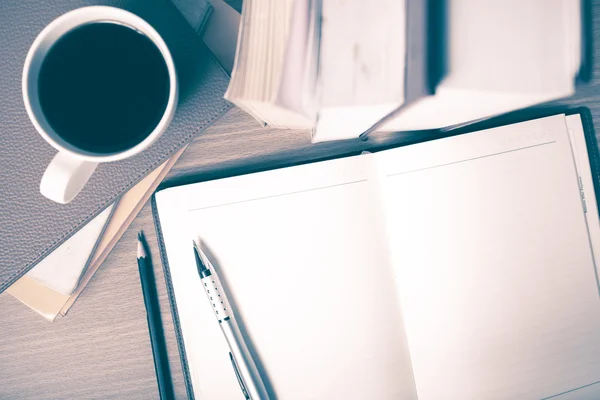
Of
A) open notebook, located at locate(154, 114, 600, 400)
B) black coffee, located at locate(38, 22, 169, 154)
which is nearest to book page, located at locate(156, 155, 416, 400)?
open notebook, located at locate(154, 114, 600, 400)

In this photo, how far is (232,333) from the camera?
44 centimetres

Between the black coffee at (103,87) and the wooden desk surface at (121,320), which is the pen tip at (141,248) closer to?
the wooden desk surface at (121,320)

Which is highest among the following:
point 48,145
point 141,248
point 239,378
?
point 48,145

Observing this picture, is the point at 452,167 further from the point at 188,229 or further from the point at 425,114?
the point at 188,229

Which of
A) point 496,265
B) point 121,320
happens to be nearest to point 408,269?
point 496,265

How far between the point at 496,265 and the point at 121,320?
0.42 metres

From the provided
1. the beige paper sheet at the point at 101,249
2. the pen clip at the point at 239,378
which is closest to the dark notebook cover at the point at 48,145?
the beige paper sheet at the point at 101,249

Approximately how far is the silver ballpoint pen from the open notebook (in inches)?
0.5

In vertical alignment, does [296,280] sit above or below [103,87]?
below

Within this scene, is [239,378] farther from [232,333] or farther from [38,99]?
[38,99]

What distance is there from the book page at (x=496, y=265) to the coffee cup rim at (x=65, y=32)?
0.24 metres

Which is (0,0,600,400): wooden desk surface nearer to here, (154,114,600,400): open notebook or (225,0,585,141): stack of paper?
(154,114,600,400): open notebook

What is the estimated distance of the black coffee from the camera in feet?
1.12

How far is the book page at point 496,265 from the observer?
46cm
